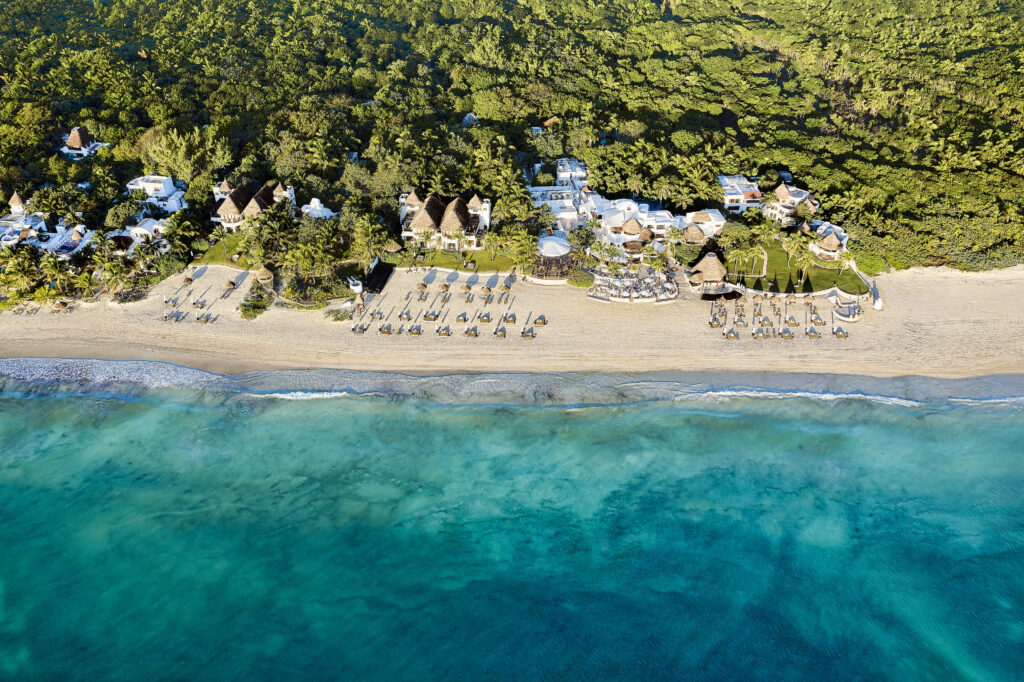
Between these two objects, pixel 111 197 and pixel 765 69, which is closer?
pixel 111 197

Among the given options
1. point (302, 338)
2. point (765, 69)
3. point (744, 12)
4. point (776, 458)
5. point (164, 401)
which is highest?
point (744, 12)

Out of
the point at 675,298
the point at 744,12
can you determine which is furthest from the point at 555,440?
the point at 744,12

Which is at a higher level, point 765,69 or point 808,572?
point 765,69

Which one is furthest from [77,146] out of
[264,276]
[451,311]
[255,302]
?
[451,311]

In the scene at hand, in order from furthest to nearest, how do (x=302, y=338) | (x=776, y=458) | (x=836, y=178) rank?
(x=836, y=178) < (x=302, y=338) < (x=776, y=458)

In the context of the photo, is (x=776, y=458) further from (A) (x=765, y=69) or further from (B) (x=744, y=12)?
(B) (x=744, y=12)

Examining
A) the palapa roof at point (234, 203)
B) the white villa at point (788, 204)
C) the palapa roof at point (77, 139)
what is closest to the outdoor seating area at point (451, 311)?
the palapa roof at point (234, 203)

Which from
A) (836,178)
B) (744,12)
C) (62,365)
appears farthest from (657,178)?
(744,12)

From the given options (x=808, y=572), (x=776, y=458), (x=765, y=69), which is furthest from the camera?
(x=765, y=69)
